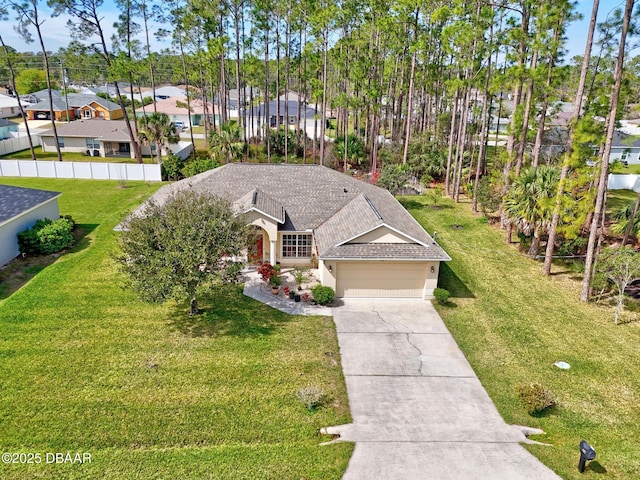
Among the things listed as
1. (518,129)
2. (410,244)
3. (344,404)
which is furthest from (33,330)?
(518,129)

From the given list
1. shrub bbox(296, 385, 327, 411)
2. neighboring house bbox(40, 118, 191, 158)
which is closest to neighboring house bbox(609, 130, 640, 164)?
neighboring house bbox(40, 118, 191, 158)

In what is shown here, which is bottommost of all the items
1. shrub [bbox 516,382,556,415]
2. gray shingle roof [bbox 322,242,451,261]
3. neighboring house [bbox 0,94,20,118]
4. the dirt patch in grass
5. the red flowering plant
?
shrub [bbox 516,382,556,415]

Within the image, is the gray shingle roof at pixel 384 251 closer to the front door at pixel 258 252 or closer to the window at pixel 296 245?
the window at pixel 296 245

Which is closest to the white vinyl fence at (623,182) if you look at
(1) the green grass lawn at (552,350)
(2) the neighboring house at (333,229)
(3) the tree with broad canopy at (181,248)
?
(1) the green grass lawn at (552,350)

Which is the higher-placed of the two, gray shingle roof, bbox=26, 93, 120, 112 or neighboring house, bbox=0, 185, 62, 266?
gray shingle roof, bbox=26, 93, 120, 112

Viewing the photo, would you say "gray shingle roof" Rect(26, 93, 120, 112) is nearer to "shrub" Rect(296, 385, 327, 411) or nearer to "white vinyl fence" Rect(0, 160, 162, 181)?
"white vinyl fence" Rect(0, 160, 162, 181)

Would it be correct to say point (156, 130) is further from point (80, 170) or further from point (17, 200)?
point (17, 200)
